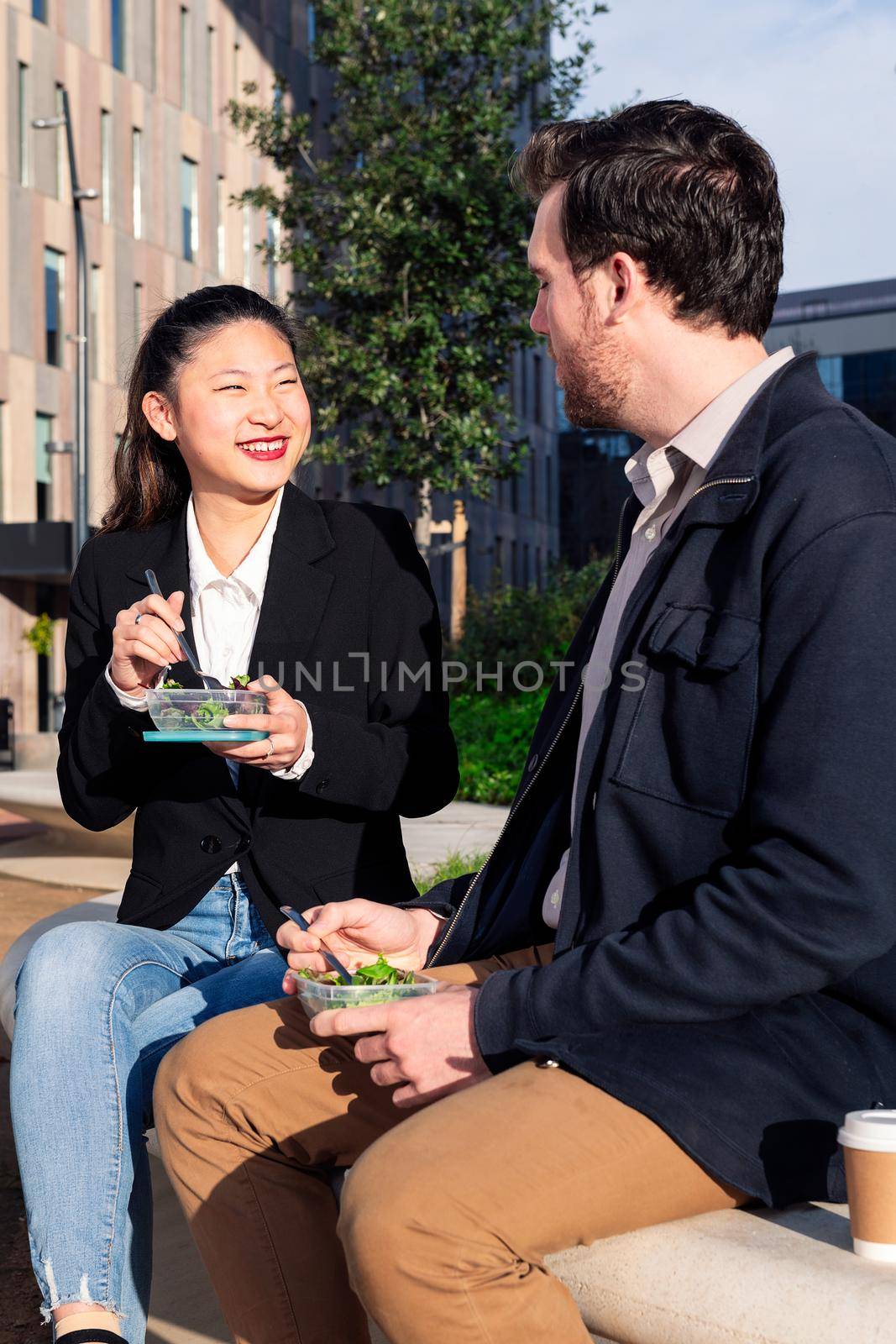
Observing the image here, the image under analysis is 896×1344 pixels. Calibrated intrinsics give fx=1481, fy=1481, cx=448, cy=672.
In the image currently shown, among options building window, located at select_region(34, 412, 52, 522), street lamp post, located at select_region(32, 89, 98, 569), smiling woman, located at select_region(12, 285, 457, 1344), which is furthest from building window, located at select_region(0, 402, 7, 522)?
smiling woman, located at select_region(12, 285, 457, 1344)

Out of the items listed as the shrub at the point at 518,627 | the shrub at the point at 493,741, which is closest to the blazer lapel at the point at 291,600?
the shrub at the point at 493,741

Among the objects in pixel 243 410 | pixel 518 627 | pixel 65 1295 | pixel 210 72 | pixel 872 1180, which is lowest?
pixel 65 1295

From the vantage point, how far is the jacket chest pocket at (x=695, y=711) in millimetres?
1943

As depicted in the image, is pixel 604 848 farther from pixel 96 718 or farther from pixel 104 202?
pixel 104 202

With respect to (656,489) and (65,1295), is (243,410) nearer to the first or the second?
(656,489)

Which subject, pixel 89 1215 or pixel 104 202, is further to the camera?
pixel 104 202

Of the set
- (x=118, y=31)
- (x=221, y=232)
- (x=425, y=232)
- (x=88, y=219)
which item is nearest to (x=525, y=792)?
(x=425, y=232)

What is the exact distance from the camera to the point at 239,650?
11.0ft

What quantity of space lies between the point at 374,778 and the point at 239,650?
0.52 m

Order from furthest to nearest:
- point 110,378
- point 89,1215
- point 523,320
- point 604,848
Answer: point 110,378
point 523,320
point 89,1215
point 604,848

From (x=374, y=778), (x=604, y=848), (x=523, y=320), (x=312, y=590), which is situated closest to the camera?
(x=604, y=848)

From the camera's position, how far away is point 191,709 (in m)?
2.58

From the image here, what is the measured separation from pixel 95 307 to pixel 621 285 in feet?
97.0

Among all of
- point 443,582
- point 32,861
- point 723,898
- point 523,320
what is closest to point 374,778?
point 723,898
